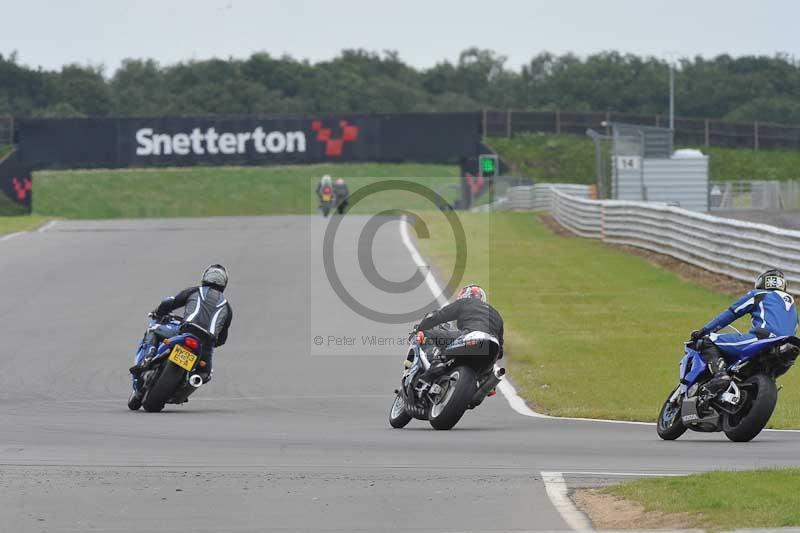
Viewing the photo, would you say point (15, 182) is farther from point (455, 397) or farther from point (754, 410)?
point (754, 410)

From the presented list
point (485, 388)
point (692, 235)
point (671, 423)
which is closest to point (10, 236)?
point (692, 235)

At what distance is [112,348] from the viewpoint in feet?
69.7

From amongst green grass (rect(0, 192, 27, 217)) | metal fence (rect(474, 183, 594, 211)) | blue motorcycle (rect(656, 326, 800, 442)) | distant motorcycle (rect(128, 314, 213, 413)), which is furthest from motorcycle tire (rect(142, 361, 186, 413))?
green grass (rect(0, 192, 27, 217))

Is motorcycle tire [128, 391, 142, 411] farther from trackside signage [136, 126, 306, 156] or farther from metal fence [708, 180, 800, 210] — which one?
Answer: trackside signage [136, 126, 306, 156]

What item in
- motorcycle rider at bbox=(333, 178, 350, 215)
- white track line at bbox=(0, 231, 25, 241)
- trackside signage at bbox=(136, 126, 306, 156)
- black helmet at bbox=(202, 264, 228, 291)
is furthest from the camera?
trackside signage at bbox=(136, 126, 306, 156)

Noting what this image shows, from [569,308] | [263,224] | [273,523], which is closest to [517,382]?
[569,308]

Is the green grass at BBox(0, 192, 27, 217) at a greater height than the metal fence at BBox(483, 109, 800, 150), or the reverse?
the metal fence at BBox(483, 109, 800, 150)

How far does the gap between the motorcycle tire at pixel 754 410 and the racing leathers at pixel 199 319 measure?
577cm

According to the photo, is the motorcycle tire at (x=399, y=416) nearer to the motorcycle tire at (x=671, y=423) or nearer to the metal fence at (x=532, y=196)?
the motorcycle tire at (x=671, y=423)

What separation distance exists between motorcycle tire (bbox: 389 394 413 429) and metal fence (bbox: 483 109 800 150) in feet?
191

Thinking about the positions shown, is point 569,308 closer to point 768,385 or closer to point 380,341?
point 380,341

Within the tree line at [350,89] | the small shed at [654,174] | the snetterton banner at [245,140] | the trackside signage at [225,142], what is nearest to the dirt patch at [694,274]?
the small shed at [654,174]

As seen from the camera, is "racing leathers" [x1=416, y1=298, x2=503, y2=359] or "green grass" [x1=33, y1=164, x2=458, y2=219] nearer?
"racing leathers" [x1=416, y1=298, x2=503, y2=359]

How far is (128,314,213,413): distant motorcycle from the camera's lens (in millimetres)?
15648
